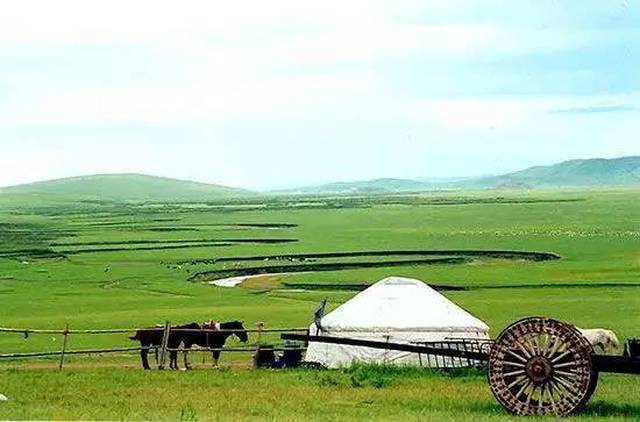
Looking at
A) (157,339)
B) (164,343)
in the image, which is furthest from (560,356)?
(157,339)

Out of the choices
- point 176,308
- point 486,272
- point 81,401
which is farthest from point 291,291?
point 81,401

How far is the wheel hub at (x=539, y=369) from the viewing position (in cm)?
1300

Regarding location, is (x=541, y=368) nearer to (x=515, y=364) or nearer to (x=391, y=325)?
(x=515, y=364)

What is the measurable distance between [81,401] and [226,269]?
38891 mm

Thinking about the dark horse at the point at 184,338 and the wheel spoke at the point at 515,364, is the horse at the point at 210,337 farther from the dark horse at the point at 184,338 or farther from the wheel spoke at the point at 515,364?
the wheel spoke at the point at 515,364

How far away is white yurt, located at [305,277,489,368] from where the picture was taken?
22.8 metres

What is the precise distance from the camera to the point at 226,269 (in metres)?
55.0

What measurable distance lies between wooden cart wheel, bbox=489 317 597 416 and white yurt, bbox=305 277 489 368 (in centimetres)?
909

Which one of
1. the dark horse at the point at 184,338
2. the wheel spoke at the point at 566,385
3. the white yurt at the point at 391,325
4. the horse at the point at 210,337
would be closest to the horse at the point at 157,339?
the dark horse at the point at 184,338

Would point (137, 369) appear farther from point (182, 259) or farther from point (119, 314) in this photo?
point (182, 259)

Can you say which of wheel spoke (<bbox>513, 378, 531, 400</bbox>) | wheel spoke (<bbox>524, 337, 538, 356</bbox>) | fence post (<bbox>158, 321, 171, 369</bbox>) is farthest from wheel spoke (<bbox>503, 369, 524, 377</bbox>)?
fence post (<bbox>158, 321, 171, 369</bbox>)

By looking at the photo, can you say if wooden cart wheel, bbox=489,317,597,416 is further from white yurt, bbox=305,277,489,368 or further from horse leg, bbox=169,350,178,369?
horse leg, bbox=169,350,178,369

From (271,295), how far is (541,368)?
99.9 feet

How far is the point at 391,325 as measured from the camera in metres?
23.0
